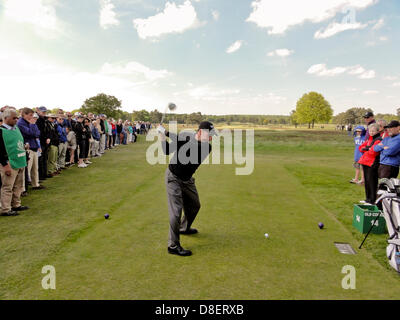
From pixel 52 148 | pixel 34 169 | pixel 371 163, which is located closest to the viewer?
pixel 371 163

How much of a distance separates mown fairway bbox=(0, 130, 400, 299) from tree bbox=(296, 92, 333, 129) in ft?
336

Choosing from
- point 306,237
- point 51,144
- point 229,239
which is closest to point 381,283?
point 306,237

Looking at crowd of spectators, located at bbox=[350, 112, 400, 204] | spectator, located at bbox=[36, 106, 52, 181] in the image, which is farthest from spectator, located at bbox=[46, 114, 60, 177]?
crowd of spectators, located at bbox=[350, 112, 400, 204]

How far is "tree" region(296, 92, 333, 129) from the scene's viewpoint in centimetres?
10456

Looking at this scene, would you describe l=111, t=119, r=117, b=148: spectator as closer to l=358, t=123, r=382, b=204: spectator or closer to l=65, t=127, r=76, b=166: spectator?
l=65, t=127, r=76, b=166: spectator

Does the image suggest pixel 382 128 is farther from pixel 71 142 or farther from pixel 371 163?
pixel 71 142

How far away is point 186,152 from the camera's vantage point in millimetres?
5551

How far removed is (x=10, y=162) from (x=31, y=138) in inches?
112

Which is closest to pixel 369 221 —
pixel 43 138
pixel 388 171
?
pixel 388 171

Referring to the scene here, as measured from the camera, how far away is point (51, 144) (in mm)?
12297

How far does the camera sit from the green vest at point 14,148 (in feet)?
24.0

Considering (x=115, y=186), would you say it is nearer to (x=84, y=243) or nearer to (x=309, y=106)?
(x=84, y=243)

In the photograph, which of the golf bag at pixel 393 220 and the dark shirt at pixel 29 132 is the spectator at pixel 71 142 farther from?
the golf bag at pixel 393 220

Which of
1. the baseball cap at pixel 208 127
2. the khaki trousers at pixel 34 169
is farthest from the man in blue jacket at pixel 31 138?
the baseball cap at pixel 208 127
